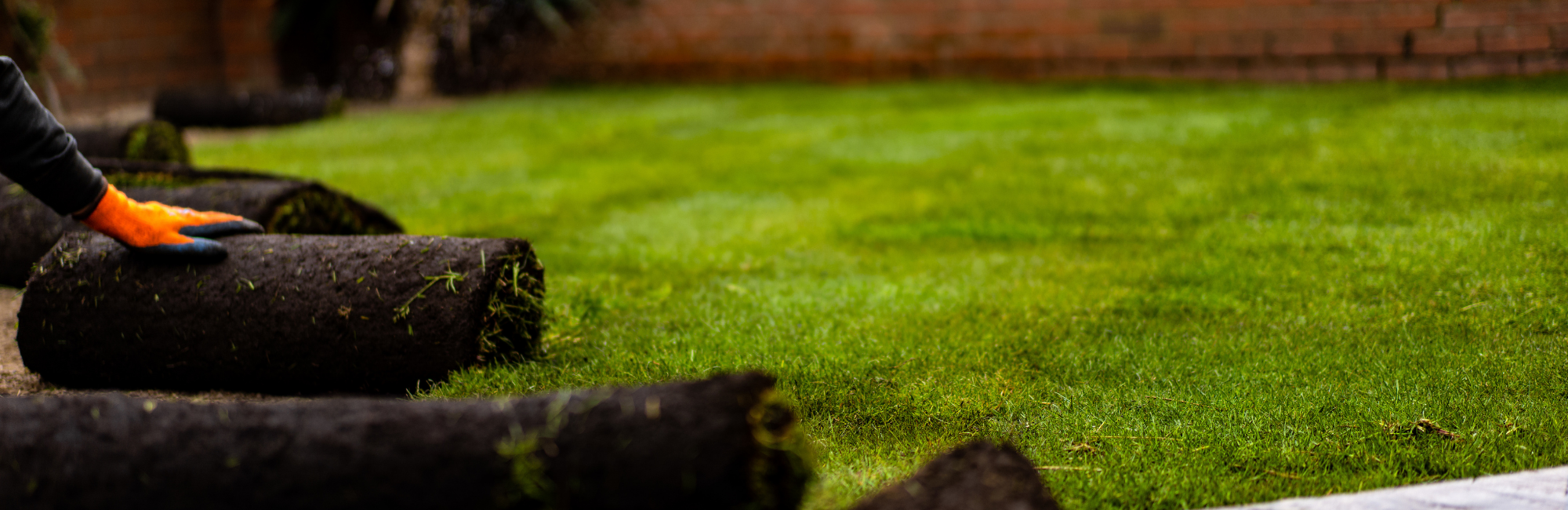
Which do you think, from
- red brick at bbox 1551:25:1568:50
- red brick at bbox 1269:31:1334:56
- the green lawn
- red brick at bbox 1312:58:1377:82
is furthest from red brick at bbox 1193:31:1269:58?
red brick at bbox 1551:25:1568:50

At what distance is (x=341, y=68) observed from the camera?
44.9 ft

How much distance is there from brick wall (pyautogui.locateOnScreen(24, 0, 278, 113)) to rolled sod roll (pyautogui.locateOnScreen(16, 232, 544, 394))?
9.13 m

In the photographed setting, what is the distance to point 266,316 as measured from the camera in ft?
10.1

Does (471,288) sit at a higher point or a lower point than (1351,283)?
higher

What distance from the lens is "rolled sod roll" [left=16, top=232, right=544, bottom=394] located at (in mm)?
3074

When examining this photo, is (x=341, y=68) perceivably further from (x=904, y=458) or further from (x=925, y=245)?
(x=904, y=458)

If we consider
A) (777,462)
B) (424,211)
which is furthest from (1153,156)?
(777,462)

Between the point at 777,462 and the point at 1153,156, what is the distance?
568 centimetres

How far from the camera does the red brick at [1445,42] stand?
32.2ft

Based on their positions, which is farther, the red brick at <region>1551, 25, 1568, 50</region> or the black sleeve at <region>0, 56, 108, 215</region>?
the red brick at <region>1551, 25, 1568, 50</region>

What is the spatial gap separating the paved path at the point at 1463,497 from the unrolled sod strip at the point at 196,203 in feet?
11.4

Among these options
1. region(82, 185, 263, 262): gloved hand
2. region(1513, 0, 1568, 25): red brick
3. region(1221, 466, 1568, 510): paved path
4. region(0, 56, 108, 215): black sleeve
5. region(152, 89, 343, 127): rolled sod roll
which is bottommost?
region(152, 89, 343, 127): rolled sod roll

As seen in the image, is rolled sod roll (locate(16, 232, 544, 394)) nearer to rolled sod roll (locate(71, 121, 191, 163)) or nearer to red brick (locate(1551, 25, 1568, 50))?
rolled sod roll (locate(71, 121, 191, 163))

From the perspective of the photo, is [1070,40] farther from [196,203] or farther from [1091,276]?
[196,203]
